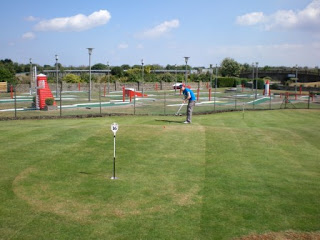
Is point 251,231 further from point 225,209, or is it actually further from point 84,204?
point 84,204

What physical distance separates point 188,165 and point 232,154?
2.13 meters

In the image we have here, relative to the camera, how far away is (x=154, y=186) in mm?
8820

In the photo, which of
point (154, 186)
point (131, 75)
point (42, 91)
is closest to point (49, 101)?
point (42, 91)

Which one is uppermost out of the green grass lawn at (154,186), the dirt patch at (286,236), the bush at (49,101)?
the bush at (49,101)

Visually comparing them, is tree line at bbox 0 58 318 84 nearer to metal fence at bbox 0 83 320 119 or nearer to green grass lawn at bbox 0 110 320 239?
metal fence at bbox 0 83 320 119

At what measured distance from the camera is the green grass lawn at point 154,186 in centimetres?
668

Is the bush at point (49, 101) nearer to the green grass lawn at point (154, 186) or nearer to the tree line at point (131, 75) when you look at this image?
the green grass lawn at point (154, 186)

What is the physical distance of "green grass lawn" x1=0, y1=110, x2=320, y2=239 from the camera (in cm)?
668

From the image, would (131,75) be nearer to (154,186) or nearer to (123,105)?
(123,105)

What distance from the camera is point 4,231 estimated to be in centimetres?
632

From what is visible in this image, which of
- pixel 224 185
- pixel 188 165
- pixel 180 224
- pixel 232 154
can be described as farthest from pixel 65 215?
pixel 232 154

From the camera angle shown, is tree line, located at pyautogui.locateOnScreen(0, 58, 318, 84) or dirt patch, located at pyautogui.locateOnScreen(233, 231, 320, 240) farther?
tree line, located at pyautogui.locateOnScreen(0, 58, 318, 84)

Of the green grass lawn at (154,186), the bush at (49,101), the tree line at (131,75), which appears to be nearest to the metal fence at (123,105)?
the bush at (49,101)

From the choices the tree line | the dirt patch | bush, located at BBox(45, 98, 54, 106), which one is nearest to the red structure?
bush, located at BBox(45, 98, 54, 106)
